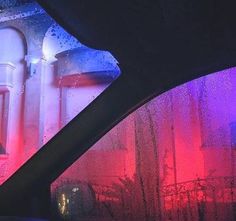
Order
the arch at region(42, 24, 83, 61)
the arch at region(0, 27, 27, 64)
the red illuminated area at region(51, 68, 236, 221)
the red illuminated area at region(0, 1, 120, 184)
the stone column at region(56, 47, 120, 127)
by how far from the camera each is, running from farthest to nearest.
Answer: the arch at region(0, 27, 27, 64)
the arch at region(42, 24, 83, 61)
the red illuminated area at region(0, 1, 120, 184)
the stone column at region(56, 47, 120, 127)
the red illuminated area at region(51, 68, 236, 221)

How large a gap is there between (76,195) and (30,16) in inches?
190

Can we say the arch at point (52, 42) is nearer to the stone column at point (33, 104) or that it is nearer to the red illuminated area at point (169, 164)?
the stone column at point (33, 104)

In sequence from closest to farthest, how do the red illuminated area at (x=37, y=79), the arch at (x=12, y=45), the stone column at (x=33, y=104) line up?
the red illuminated area at (x=37, y=79) → the stone column at (x=33, y=104) → the arch at (x=12, y=45)

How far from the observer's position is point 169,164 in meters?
4.62

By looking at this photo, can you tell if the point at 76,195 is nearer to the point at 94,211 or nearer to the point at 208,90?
the point at 94,211

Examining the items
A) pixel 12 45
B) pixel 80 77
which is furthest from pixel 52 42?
pixel 80 77

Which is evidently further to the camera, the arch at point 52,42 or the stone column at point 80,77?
the arch at point 52,42

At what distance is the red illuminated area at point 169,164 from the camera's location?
10.4 ft

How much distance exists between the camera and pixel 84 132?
71.4 inches

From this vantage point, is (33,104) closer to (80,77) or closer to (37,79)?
(37,79)

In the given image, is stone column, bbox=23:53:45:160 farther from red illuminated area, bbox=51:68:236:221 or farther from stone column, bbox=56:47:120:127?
red illuminated area, bbox=51:68:236:221

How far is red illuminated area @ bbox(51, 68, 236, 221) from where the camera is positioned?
3184mm

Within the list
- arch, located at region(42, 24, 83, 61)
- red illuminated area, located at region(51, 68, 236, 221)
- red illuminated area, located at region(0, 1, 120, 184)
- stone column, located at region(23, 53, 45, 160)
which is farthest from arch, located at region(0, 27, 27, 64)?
red illuminated area, located at region(51, 68, 236, 221)

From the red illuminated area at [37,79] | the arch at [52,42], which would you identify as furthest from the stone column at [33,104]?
the arch at [52,42]
